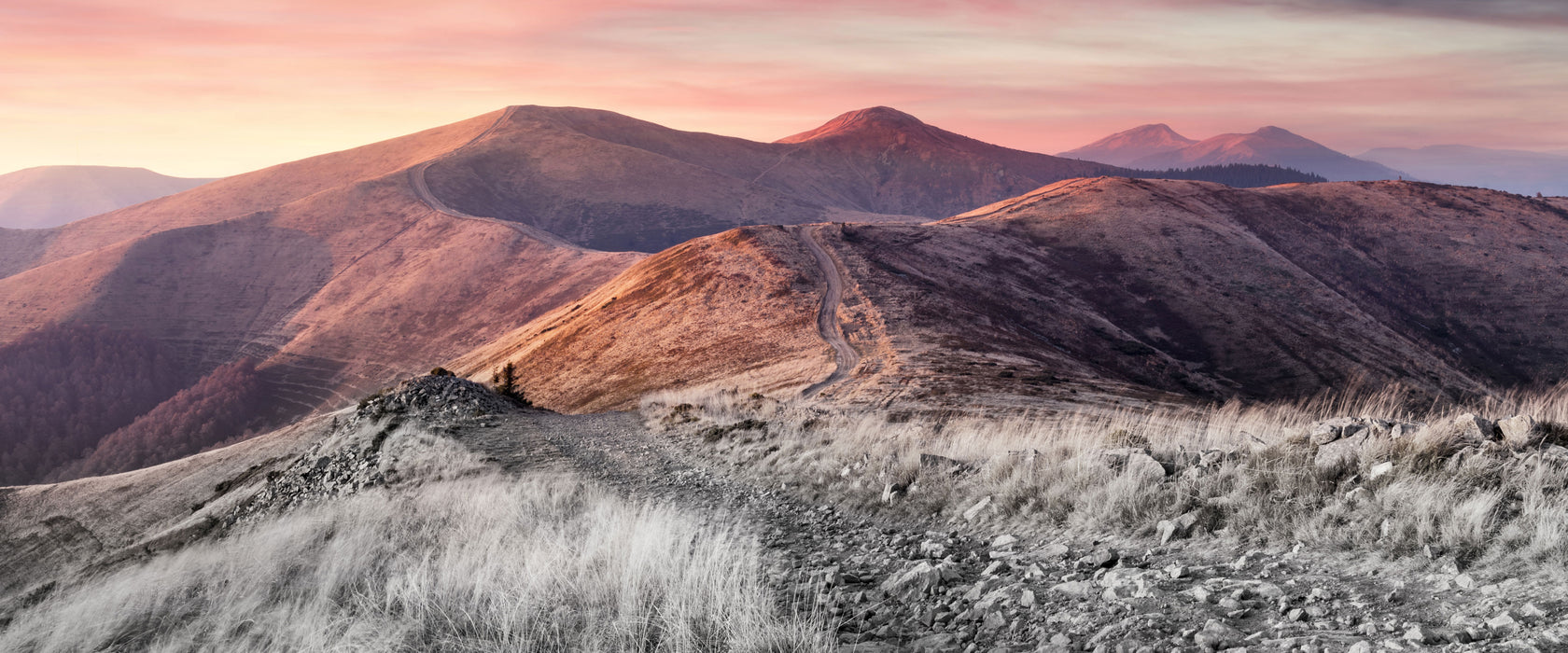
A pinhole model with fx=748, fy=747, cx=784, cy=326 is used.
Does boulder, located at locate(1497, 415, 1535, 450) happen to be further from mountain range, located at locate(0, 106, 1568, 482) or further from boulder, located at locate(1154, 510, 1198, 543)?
mountain range, located at locate(0, 106, 1568, 482)

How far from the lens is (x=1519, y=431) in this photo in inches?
253

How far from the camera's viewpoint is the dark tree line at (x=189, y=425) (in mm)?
89625

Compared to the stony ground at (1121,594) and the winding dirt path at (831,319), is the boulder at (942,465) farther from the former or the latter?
the winding dirt path at (831,319)

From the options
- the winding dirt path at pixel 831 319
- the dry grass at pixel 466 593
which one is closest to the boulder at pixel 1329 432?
the dry grass at pixel 466 593

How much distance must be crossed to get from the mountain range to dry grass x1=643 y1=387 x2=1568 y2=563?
16.9 m

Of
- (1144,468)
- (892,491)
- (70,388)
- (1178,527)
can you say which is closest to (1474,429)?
(1144,468)

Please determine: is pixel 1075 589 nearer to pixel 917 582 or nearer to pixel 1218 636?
pixel 1218 636

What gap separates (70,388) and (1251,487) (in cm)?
14826

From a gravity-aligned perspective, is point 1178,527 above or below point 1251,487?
below

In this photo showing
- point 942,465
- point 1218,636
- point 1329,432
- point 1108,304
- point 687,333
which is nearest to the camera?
point 1218,636

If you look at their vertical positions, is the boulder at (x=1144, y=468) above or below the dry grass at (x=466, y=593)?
above

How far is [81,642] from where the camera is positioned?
7.82 meters

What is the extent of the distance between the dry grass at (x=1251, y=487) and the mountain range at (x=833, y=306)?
16.9 m

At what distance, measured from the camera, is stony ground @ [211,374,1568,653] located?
425cm
